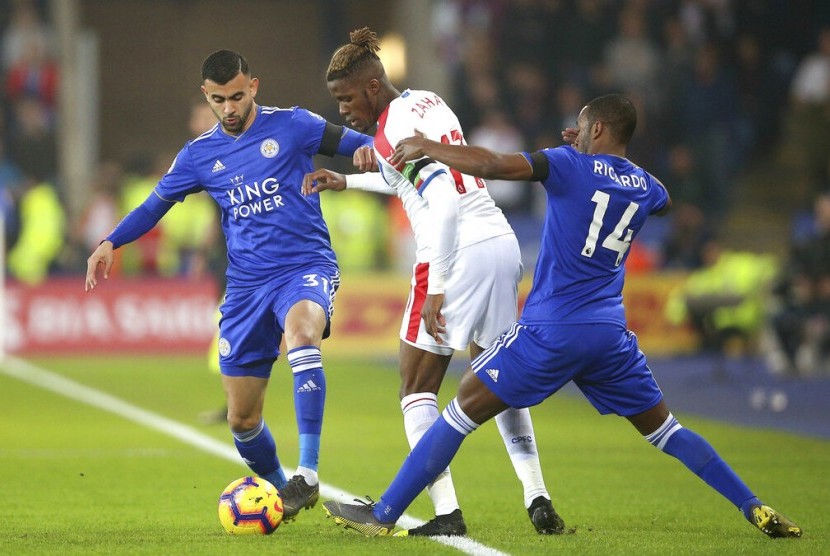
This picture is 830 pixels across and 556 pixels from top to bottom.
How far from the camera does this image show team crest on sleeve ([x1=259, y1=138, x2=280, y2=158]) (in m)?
→ 7.04

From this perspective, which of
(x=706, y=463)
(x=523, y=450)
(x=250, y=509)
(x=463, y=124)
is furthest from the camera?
(x=463, y=124)

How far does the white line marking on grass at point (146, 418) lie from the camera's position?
6.20 meters

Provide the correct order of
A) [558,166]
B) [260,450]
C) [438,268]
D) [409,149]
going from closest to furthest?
[409,149] < [558,166] < [438,268] < [260,450]

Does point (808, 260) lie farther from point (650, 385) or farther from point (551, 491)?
point (650, 385)

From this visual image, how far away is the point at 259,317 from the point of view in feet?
22.8

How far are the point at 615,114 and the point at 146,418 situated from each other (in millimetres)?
6856

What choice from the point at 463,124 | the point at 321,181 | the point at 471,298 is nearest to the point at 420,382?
the point at 471,298

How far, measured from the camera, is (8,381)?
15.4 meters

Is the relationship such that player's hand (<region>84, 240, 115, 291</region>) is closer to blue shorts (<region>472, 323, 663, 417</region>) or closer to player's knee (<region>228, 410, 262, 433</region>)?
player's knee (<region>228, 410, 262, 433</region>)

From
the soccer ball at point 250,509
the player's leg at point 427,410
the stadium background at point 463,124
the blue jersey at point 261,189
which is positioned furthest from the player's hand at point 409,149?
the stadium background at point 463,124

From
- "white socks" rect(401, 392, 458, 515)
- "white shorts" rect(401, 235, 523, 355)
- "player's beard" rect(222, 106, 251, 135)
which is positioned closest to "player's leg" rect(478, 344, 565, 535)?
"white shorts" rect(401, 235, 523, 355)

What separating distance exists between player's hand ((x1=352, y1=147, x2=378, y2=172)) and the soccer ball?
1.45 m

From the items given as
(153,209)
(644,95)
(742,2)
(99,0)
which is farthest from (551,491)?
(99,0)

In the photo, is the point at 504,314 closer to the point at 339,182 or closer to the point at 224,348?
the point at 339,182
